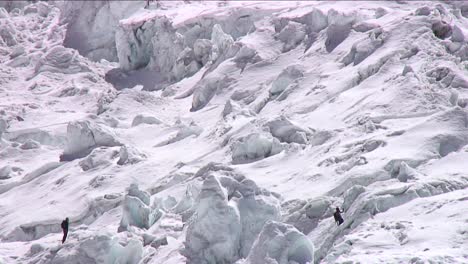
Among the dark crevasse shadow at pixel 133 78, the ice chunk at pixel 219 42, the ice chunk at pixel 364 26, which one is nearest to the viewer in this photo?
the ice chunk at pixel 364 26

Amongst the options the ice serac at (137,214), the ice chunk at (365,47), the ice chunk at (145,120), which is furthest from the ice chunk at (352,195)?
the ice chunk at (145,120)

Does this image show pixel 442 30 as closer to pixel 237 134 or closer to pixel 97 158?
pixel 237 134

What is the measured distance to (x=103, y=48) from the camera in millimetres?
33875

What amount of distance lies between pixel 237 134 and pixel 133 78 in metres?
11.1

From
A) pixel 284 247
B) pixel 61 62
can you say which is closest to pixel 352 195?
pixel 284 247

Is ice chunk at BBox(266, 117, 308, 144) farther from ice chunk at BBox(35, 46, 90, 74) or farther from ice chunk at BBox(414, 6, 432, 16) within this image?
ice chunk at BBox(35, 46, 90, 74)

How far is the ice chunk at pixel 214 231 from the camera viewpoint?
14773 millimetres

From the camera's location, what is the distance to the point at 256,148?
1964 centimetres

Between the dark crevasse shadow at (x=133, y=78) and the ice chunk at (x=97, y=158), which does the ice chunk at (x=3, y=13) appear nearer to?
the dark crevasse shadow at (x=133, y=78)

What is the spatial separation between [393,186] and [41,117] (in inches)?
609

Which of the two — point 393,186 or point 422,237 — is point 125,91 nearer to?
point 393,186

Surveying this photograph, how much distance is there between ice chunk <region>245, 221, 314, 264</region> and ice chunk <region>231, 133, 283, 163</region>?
589 cm

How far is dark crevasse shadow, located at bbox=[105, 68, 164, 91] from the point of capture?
30578 mm

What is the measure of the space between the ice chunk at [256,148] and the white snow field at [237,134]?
56 millimetres
